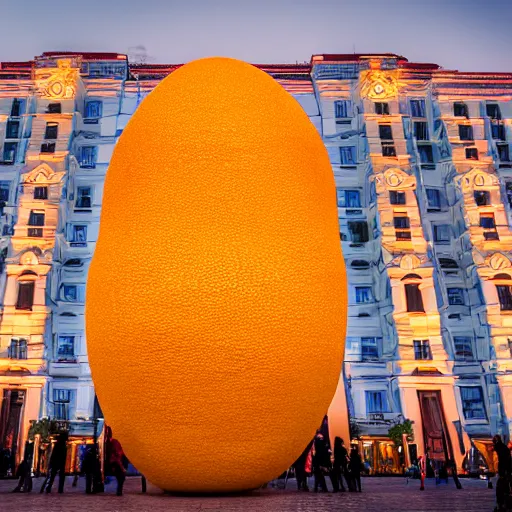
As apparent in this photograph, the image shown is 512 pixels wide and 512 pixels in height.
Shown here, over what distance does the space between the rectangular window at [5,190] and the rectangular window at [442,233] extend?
1577cm

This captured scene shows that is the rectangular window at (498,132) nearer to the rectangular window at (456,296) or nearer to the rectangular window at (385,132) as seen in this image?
the rectangular window at (385,132)

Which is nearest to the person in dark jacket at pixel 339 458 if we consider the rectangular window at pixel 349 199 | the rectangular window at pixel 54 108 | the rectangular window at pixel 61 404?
the rectangular window at pixel 61 404

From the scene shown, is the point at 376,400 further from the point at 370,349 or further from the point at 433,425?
the point at 433,425

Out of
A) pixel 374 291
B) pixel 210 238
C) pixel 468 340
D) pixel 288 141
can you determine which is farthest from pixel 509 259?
pixel 210 238

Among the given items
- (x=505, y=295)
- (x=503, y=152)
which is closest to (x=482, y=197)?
(x=503, y=152)

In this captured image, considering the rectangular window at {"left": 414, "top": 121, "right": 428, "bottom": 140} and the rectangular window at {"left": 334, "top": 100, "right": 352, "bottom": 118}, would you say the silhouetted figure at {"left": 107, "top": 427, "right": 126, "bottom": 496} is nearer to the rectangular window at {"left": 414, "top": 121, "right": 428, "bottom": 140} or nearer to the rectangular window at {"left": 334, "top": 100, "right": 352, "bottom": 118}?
the rectangular window at {"left": 334, "top": 100, "right": 352, "bottom": 118}

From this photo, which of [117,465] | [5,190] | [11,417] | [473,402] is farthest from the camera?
[5,190]

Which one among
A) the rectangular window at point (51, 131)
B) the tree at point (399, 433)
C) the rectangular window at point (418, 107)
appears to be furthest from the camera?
the rectangular window at point (418, 107)

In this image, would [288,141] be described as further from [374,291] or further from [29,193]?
[29,193]

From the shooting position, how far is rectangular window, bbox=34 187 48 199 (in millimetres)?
21094

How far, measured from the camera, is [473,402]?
64.4 ft

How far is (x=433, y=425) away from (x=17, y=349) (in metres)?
13.7

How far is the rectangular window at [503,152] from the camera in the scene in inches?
890

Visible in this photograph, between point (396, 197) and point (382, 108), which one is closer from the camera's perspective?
point (396, 197)
